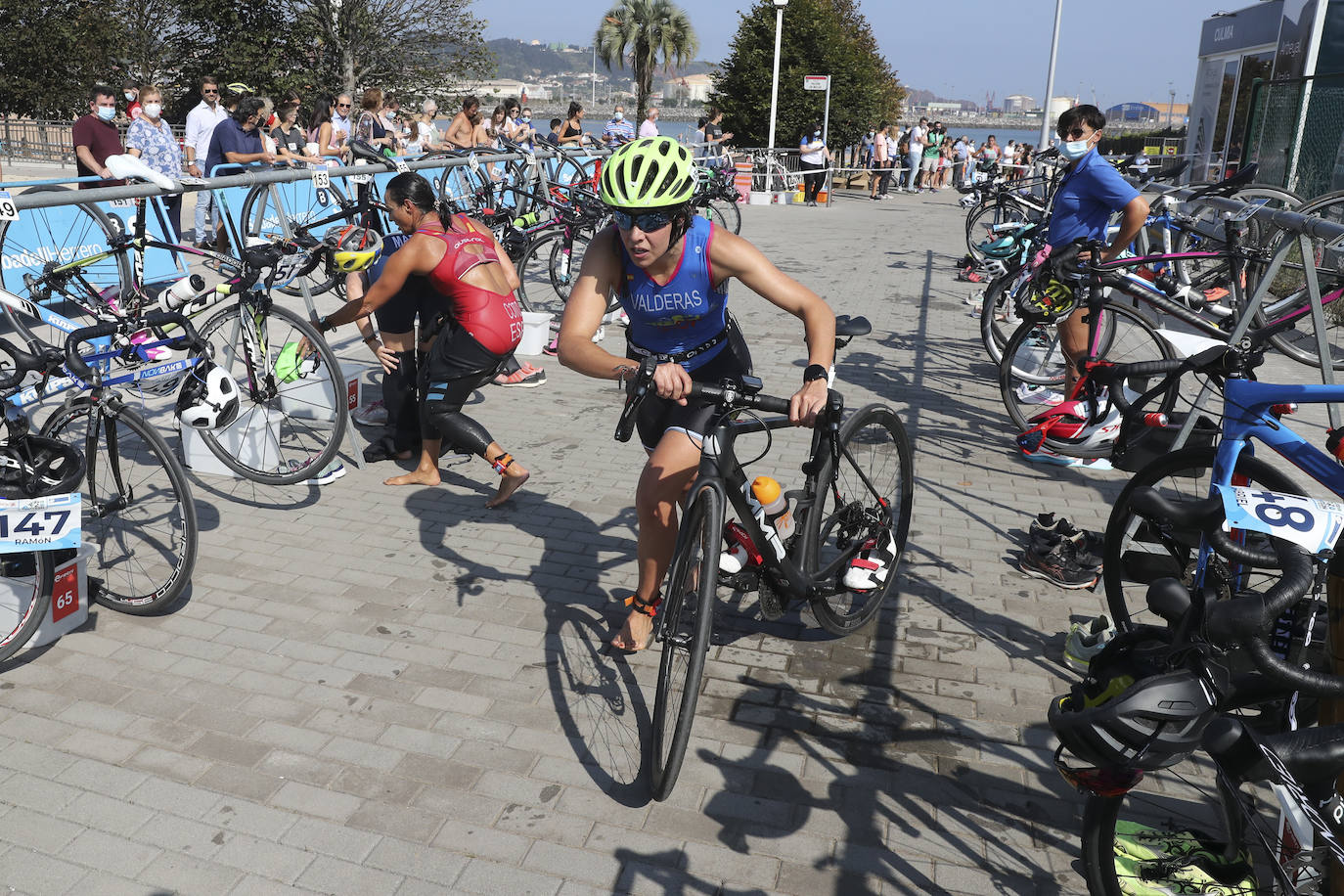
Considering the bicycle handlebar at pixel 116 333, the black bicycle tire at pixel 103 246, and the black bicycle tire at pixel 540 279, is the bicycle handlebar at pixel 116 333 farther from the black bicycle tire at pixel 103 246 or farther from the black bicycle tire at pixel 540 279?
the black bicycle tire at pixel 540 279

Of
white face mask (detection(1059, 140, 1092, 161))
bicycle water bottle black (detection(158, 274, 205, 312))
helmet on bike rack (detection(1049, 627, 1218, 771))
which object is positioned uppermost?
white face mask (detection(1059, 140, 1092, 161))

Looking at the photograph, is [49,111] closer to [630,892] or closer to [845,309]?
[845,309]

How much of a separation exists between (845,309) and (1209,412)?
23.3ft

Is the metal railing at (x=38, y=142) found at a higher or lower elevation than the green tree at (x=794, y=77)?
lower

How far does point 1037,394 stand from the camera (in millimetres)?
7223

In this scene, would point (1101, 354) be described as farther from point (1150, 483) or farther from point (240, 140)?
point (240, 140)

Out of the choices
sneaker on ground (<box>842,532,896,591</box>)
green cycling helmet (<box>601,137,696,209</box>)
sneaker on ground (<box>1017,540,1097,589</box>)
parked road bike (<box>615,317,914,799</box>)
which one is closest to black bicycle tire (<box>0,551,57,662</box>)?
parked road bike (<box>615,317,914,799</box>)

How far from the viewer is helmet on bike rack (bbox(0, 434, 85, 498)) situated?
379 cm

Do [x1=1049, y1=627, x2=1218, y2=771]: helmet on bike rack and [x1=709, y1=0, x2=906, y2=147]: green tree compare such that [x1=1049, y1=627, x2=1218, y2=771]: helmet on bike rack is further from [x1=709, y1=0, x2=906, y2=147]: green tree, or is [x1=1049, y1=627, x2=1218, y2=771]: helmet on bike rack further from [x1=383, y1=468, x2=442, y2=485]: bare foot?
[x1=709, y1=0, x2=906, y2=147]: green tree

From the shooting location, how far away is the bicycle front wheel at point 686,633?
3.01m

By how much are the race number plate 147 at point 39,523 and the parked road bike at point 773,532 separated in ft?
6.99

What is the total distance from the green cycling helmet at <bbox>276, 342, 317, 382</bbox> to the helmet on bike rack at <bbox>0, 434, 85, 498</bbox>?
183 cm

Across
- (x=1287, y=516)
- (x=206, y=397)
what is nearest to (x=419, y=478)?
(x=206, y=397)

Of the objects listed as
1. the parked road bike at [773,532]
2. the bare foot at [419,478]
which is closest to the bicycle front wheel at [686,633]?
the parked road bike at [773,532]
